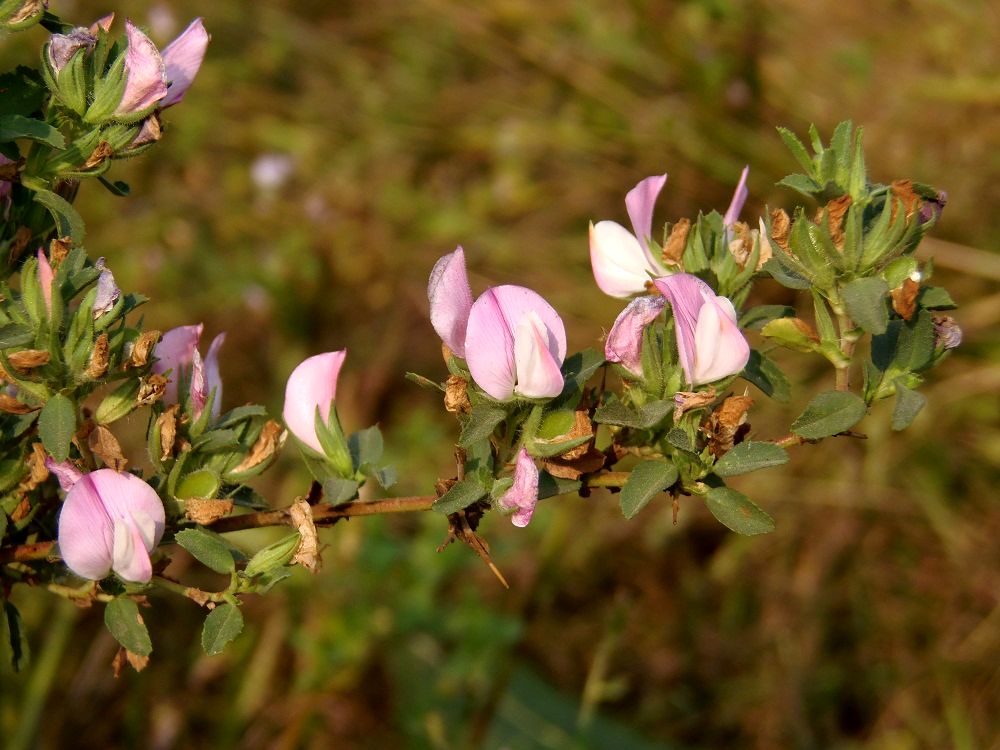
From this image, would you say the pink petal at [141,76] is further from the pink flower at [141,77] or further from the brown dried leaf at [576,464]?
the brown dried leaf at [576,464]

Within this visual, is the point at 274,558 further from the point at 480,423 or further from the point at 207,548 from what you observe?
the point at 480,423

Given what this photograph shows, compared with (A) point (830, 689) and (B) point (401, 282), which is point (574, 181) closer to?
(B) point (401, 282)

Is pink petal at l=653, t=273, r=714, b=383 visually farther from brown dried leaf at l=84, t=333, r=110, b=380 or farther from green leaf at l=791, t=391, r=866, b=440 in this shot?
brown dried leaf at l=84, t=333, r=110, b=380

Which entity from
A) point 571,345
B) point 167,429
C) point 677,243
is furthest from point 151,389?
point 571,345

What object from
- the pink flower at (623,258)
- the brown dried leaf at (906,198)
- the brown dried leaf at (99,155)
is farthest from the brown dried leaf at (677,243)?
the brown dried leaf at (99,155)

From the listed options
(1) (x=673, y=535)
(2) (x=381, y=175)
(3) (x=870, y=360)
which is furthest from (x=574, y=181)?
(3) (x=870, y=360)

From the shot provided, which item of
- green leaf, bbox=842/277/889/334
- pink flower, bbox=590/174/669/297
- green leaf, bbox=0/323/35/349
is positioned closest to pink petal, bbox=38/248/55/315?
green leaf, bbox=0/323/35/349

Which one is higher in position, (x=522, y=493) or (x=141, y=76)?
(x=141, y=76)
